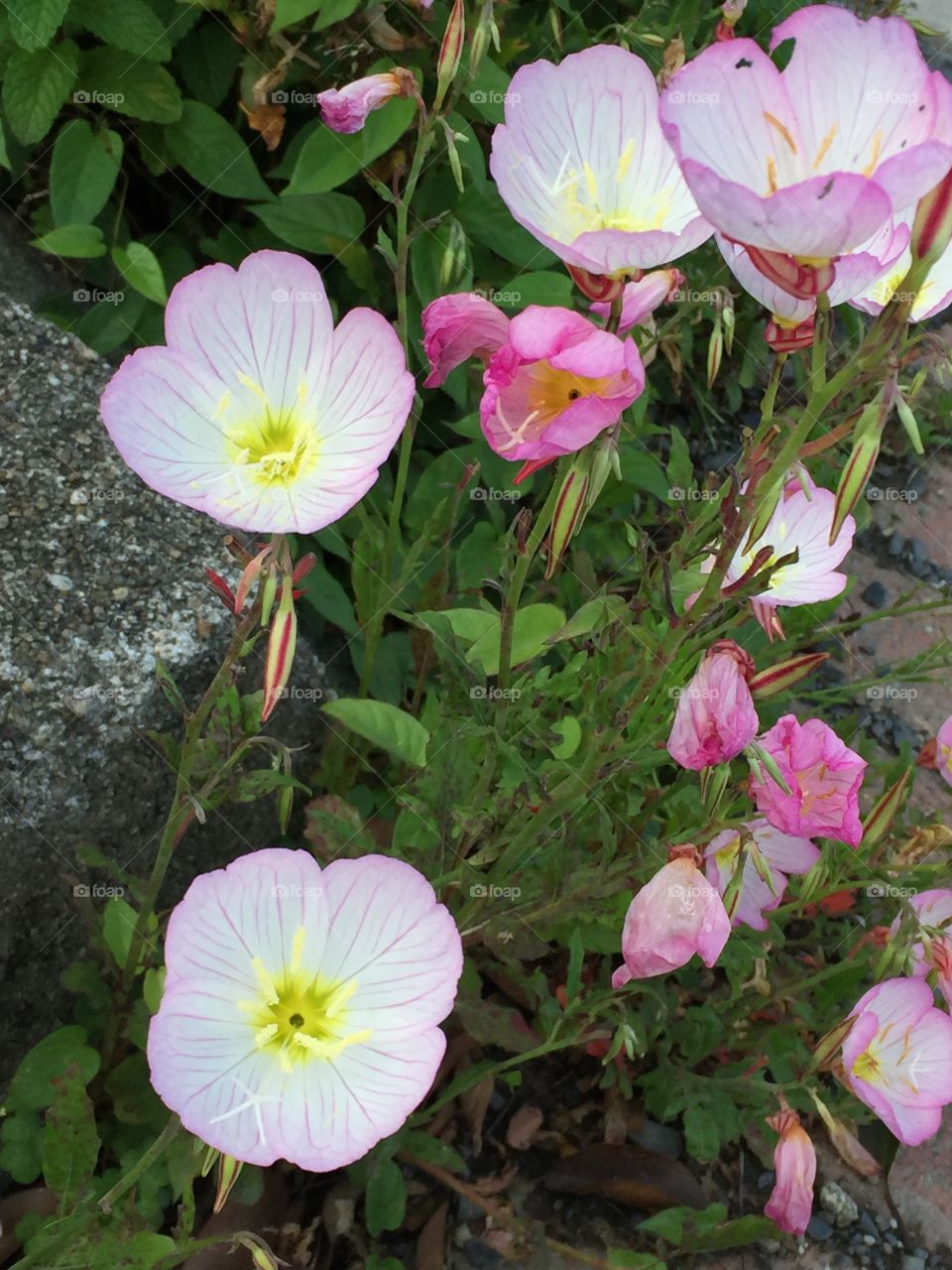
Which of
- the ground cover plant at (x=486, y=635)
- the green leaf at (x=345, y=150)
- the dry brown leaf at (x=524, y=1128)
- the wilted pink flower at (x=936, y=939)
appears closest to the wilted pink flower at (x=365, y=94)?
the ground cover plant at (x=486, y=635)

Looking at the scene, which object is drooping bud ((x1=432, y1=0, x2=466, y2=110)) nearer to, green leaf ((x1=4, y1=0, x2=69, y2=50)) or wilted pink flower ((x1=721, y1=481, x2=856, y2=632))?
wilted pink flower ((x1=721, y1=481, x2=856, y2=632))

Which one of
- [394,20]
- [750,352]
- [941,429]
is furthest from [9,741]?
[941,429]

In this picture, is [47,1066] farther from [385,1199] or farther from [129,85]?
[129,85]

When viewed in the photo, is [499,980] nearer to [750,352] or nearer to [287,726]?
[287,726]

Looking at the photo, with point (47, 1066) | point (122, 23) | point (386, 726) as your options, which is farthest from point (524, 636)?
point (122, 23)

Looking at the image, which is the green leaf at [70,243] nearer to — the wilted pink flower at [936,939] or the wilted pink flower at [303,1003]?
the wilted pink flower at [303,1003]
